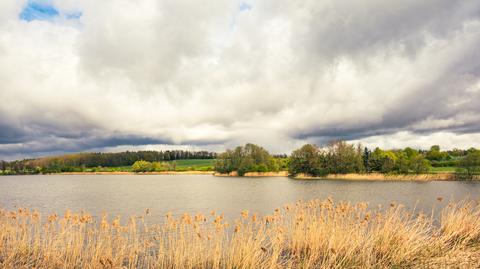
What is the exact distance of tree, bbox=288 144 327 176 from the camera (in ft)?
267

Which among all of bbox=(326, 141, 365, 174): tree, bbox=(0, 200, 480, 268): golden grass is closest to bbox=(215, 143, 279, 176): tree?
bbox=(326, 141, 365, 174): tree

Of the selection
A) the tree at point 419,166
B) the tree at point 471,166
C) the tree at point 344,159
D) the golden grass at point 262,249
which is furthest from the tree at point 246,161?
the golden grass at point 262,249

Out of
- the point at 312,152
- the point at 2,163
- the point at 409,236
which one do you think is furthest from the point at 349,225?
the point at 2,163

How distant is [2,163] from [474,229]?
202444 millimetres

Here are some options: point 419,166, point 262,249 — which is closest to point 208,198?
point 262,249

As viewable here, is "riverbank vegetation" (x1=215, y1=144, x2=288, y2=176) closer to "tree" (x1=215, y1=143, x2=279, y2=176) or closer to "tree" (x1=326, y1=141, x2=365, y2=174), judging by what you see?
"tree" (x1=215, y1=143, x2=279, y2=176)

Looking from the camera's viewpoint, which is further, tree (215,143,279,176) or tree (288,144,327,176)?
tree (215,143,279,176)

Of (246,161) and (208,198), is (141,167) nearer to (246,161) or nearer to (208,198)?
(246,161)

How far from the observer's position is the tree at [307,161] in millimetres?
81475

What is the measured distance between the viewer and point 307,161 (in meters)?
83.6

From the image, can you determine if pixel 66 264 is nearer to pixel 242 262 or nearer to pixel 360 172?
pixel 242 262

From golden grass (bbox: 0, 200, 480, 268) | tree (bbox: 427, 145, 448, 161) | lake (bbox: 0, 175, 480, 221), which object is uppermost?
tree (bbox: 427, 145, 448, 161)

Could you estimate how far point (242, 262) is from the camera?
819cm

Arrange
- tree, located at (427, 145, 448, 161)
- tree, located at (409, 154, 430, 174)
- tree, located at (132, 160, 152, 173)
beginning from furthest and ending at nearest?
tree, located at (132, 160, 152, 173), tree, located at (427, 145, 448, 161), tree, located at (409, 154, 430, 174)
